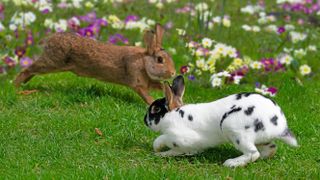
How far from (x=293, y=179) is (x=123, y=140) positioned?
4.85 feet

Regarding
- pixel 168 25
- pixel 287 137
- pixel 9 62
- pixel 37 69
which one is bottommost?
pixel 9 62

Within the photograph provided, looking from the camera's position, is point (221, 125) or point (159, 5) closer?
point (221, 125)

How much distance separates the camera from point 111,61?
709 cm

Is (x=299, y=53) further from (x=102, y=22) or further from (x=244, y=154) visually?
(x=244, y=154)

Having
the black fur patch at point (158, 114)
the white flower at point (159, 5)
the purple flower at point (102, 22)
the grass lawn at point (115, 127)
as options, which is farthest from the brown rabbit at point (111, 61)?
the white flower at point (159, 5)

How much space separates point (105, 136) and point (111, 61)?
1.13m

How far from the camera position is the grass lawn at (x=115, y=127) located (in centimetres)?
530

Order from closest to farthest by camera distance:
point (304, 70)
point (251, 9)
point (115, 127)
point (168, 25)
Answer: point (115, 127)
point (304, 70)
point (168, 25)
point (251, 9)

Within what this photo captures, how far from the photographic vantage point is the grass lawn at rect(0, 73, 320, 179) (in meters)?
5.29

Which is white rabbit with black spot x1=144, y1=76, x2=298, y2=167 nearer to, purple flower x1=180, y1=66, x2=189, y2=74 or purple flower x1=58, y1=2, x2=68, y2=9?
purple flower x1=180, y1=66, x2=189, y2=74

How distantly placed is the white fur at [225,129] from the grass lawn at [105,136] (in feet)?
0.37

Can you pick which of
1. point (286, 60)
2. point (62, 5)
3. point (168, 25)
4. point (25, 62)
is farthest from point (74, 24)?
point (286, 60)

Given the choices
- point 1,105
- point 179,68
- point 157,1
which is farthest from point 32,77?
point 157,1

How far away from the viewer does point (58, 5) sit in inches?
420
